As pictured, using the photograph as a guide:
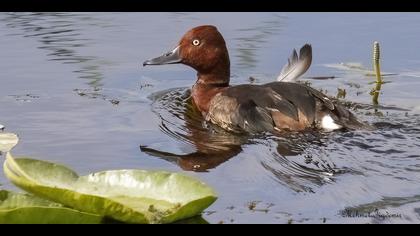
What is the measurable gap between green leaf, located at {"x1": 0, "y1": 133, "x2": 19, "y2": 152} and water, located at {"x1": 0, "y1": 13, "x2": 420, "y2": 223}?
314mm

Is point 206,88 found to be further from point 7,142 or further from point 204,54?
point 7,142

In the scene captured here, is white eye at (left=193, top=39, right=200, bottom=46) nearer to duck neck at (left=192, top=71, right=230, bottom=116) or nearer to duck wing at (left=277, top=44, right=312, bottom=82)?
duck neck at (left=192, top=71, right=230, bottom=116)

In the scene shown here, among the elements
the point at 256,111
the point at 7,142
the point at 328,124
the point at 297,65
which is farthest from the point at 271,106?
the point at 7,142

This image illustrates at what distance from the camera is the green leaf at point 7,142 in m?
6.62

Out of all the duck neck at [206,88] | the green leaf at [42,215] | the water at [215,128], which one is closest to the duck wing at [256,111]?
the water at [215,128]

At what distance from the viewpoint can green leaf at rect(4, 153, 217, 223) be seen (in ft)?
16.5

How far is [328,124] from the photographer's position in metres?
7.94

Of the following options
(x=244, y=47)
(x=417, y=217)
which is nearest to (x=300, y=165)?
(x=417, y=217)

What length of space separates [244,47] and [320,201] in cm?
485

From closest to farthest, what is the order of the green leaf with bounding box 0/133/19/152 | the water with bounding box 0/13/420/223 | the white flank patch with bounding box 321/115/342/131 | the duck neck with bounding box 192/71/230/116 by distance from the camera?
1. the water with bounding box 0/13/420/223
2. the green leaf with bounding box 0/133/19/152
3. the white flank patch with bounding box 321/115/342/131
4. the duck neck with bounding box 192/71/230/116

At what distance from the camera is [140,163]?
22.5 feet

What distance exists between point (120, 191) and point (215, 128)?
3.07 metres

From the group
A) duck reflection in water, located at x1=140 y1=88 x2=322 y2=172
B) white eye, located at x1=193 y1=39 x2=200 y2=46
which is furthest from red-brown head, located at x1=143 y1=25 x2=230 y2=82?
duck reflection in water, located at x1=140 y1=88 x2=322 y2=172
